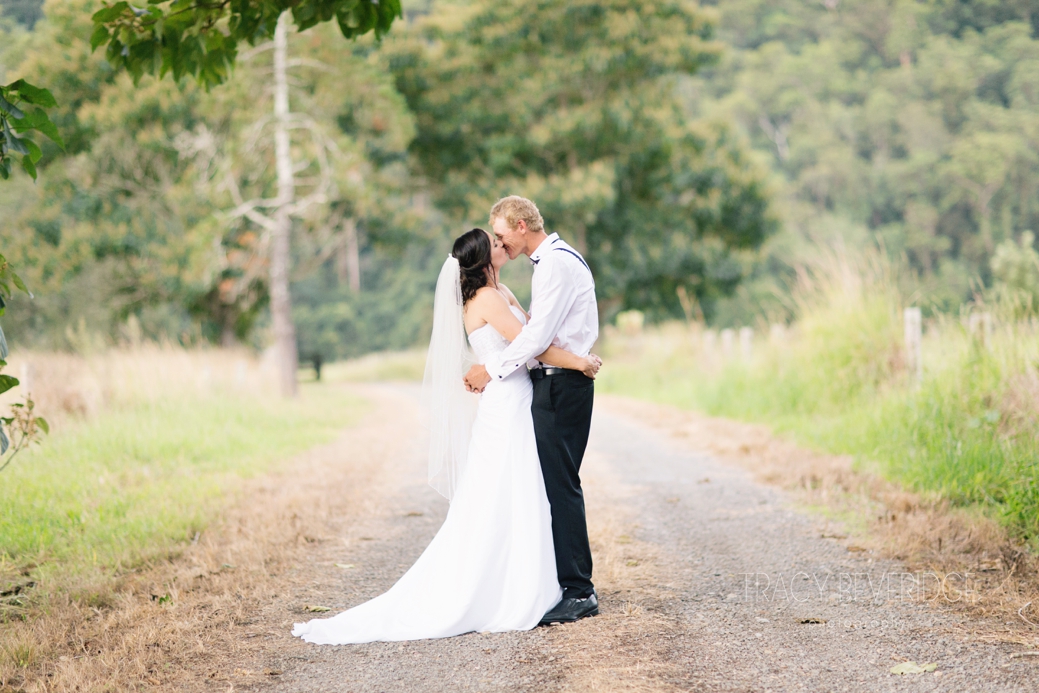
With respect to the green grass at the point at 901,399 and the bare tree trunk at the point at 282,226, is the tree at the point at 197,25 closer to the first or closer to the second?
the green grass at the point at 901,399

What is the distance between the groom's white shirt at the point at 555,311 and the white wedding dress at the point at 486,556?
0.79 ft

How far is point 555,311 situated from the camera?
171 inches

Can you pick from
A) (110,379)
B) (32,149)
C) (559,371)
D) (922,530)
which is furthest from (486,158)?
(32,149)

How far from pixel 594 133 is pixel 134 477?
20.8m

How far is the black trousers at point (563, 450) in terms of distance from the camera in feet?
A: 14.6

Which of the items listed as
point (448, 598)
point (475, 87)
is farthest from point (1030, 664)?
point (475, 87)

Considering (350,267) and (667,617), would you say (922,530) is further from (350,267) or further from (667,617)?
(350,267)

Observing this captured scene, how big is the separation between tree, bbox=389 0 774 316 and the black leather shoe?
21.3m

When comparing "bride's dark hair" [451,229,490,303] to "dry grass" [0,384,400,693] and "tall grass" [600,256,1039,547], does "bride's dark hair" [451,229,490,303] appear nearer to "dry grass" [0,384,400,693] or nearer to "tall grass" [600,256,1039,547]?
"dry grass" [0,384,400,693]

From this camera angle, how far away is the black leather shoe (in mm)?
4242

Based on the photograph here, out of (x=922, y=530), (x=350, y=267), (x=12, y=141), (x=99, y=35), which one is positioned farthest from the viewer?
(x=350, y=267)

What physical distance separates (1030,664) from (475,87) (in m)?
26.2

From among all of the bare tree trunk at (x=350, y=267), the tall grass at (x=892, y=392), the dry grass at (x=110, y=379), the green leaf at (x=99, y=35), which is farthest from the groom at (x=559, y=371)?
the bare tree trunk at (x=350, y=267)

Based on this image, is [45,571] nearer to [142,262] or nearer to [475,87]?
[142,262]
